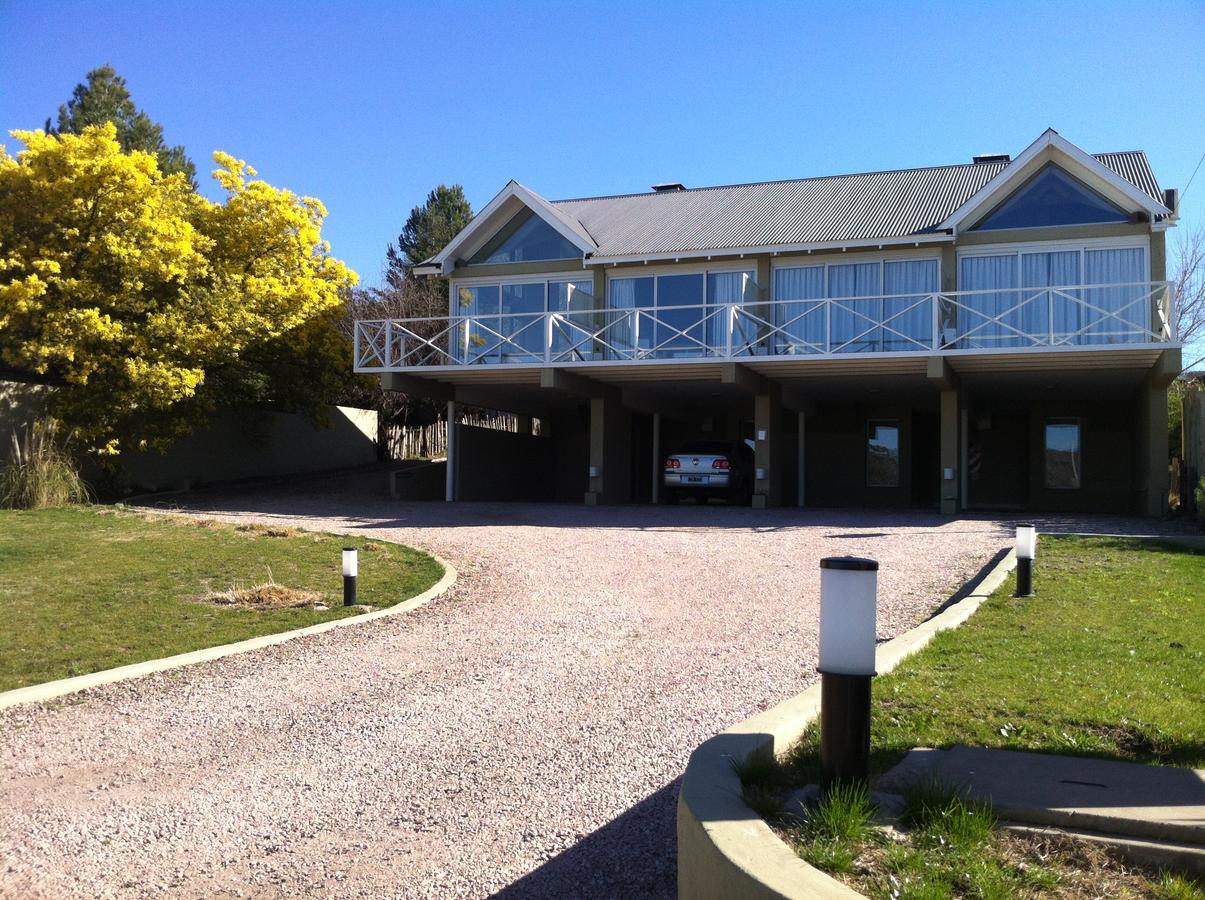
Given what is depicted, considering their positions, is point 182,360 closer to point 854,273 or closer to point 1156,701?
point 854,273

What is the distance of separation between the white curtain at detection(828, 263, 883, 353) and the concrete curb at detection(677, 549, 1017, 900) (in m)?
17.6

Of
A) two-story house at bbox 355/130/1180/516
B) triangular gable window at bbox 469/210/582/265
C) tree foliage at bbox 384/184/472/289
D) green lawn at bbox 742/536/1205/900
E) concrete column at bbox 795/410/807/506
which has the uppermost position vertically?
tree foliage at bbox 384/184/472/289

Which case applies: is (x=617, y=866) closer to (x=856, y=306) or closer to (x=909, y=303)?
(x=856, y=306)

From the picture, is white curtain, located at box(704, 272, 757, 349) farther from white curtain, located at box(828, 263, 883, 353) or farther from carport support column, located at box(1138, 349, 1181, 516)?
carport support column, located at box(1138, 349, 1181, 516)

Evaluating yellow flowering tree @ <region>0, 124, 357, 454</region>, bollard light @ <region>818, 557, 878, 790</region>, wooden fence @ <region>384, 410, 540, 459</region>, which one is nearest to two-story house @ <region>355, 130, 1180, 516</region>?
yellow flowering tree @ <region>0, 124, 357, 454</region>

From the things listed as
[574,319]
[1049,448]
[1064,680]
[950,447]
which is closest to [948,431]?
[950,447]

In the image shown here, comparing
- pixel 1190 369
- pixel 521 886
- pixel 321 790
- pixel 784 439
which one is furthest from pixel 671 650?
pixel 1190 369

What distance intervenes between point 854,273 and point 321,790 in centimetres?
1903

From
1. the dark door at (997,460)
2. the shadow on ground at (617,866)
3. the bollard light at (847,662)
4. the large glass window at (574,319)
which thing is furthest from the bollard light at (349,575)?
the dark door at (997,460)

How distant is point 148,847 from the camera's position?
15.4 ft

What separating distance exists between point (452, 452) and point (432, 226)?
28.2m

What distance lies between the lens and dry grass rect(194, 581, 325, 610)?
10266mm

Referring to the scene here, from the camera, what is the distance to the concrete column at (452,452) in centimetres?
2452

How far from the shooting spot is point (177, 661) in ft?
25.9
